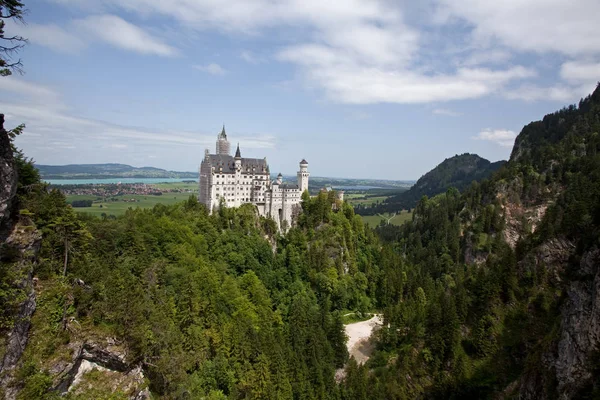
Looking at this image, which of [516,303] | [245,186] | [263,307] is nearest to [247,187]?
[245,186]

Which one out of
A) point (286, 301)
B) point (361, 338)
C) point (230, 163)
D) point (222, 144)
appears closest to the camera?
point (361, 338)

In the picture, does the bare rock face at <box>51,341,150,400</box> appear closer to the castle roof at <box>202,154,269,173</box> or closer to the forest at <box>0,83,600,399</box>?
the forest at <box>0,83,600,399</box>

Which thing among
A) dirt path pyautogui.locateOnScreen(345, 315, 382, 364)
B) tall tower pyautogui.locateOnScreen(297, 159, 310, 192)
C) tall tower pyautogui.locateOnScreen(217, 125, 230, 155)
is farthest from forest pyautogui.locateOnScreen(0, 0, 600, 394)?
tall tower pyautogui.locateOnScreen(217, 125, 230, 155)

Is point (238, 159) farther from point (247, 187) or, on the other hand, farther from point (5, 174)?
point (5, 174)

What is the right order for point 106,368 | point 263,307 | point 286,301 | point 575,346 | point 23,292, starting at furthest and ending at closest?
point 286,301
point 263,307
point 575,346
point 106,368
point 23,292

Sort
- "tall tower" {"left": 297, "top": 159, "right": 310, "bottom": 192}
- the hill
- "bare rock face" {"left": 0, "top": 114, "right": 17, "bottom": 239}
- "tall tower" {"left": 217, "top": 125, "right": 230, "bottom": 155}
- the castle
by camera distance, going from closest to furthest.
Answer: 1. "bare rock face" {"left": 0, "top": 114, "right": 17, "bottom": 239}
2. the hill
3. the castle
4. "tall tower" {"left": 297, "top": 159, "right": 310, "bottom": 192}
5. "tall tower" {"left": 217, "top": 125, "right": 230, "bottom": 155}

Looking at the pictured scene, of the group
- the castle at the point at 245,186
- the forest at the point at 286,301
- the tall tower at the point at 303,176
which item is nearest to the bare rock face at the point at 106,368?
the forest at the point at 286,301

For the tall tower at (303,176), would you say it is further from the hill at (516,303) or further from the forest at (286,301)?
the hill at (516,303)

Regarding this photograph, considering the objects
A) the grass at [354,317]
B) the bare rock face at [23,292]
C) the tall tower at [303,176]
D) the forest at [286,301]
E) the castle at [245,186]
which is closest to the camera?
the bare rock face at [23,292]

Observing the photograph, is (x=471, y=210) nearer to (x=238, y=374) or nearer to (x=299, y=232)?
(x=299, y=232)
